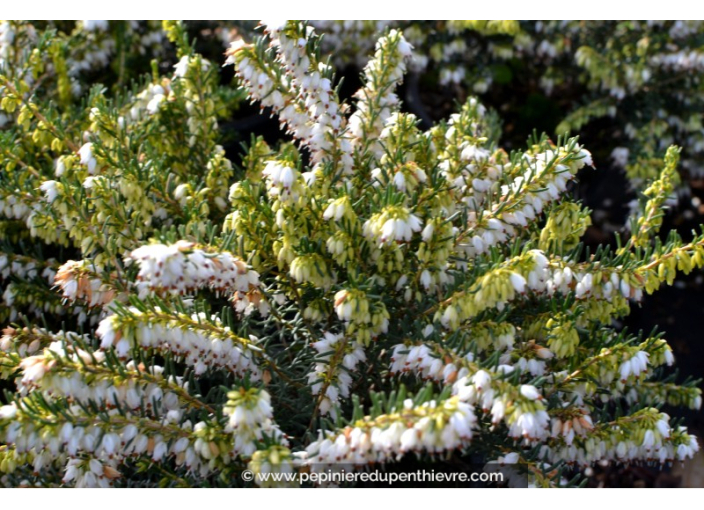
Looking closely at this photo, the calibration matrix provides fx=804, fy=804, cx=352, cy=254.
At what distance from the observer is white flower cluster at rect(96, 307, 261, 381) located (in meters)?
1.87

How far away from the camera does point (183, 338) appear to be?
1924mm

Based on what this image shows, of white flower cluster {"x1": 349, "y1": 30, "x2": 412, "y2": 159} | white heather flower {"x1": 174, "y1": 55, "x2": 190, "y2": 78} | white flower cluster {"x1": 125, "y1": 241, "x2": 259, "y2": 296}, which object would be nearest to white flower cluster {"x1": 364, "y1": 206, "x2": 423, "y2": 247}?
white flower cluster {"x1": 125, "y1": 241, "x2": 259, "y2": 296}

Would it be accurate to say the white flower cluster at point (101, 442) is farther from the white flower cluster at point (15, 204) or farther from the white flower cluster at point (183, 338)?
the white flower cluster at point (15, 204)

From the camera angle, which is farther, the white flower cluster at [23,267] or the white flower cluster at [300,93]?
the white flower cluster at [23,267]

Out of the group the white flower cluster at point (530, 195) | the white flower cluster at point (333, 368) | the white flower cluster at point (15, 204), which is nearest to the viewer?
A: the white flower cluster at point (333, 368)

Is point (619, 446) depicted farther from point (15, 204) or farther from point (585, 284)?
point (15, 204)

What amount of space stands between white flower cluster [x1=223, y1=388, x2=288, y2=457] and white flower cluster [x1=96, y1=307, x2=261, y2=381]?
0.34 feet

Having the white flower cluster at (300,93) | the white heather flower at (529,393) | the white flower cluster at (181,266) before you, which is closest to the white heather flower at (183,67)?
the white flower cluster at (300,93)

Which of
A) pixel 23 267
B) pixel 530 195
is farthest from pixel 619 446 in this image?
pixel 23 267

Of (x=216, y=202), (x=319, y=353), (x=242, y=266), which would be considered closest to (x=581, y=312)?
(x=319, y=353)

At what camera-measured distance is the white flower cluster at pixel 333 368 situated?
6.88 feet

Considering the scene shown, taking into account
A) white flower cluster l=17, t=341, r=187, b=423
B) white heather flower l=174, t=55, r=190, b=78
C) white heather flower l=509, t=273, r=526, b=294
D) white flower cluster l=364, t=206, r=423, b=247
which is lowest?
white flower cluster l=17, t=341, r=187, b=423

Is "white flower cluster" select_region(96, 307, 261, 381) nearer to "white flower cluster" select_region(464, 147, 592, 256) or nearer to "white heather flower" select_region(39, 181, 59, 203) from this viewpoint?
"white heather flower" select_region(39, 181, 59, 203)

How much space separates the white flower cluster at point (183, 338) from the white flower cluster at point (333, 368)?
0.59 ft
